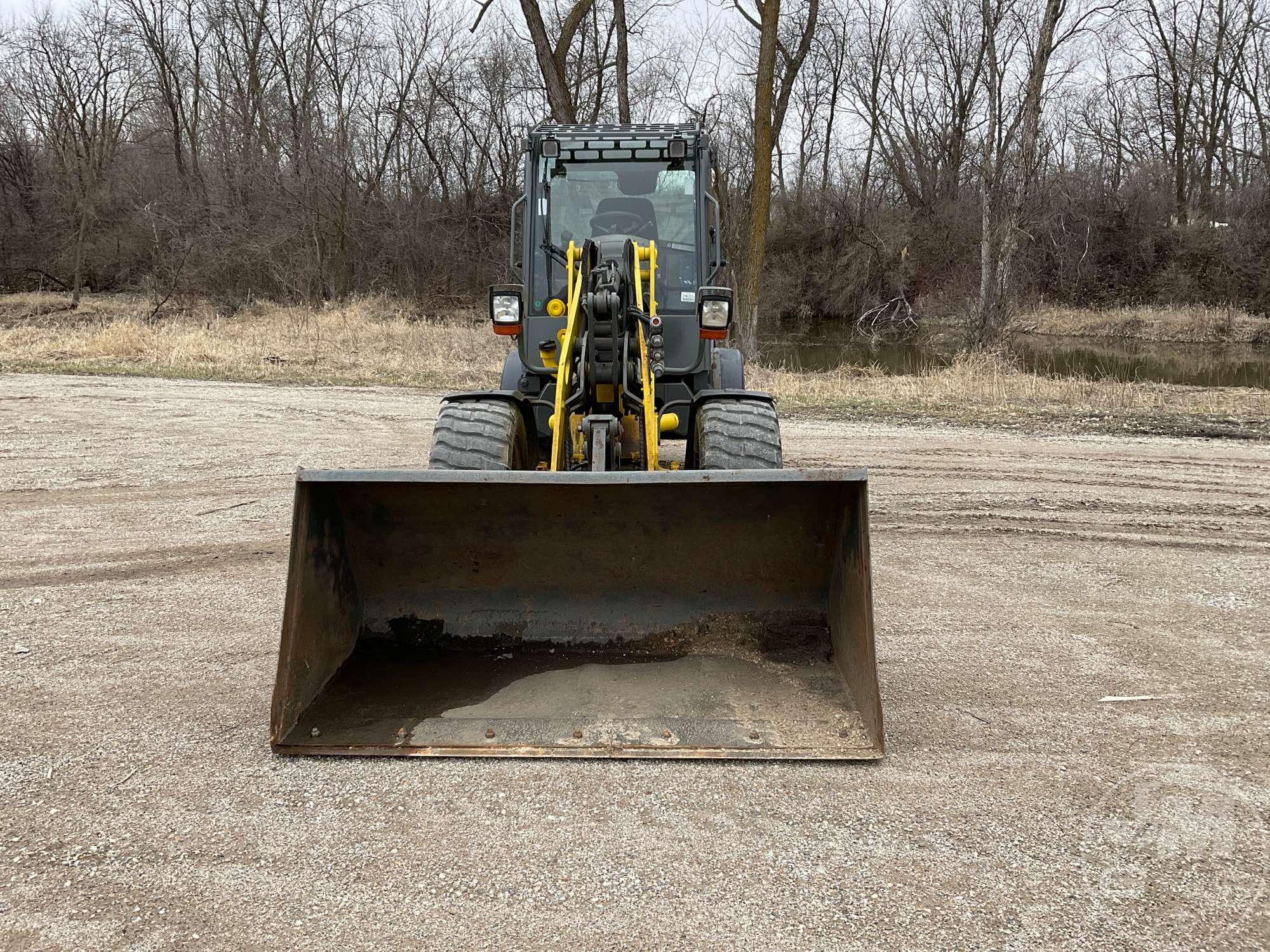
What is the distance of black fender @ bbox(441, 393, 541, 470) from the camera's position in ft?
15.8

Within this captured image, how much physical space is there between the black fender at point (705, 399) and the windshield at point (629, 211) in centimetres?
71

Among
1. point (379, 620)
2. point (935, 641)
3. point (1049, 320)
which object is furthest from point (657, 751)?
point (1049, 320)

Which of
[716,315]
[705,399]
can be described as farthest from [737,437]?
[716,315]

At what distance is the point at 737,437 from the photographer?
4418 millimetres

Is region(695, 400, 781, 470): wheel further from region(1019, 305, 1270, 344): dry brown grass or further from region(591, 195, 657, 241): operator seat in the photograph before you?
region(1019, 305, 1270, 344): dry brown grass

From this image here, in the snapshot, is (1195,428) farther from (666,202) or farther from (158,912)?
(158,912)

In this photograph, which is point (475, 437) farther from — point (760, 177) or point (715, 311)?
point (760, 177)

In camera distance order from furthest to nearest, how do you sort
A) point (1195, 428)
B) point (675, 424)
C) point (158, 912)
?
point (1195, 428), point (675, 424), point (158, 912)

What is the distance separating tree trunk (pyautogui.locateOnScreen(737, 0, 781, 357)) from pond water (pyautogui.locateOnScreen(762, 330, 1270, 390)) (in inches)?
87.7

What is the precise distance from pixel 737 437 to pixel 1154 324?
26.2m

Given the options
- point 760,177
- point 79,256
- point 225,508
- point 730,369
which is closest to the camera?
point 225,508

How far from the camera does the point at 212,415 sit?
10.0 m

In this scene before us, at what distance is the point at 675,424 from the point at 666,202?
54.0 inches

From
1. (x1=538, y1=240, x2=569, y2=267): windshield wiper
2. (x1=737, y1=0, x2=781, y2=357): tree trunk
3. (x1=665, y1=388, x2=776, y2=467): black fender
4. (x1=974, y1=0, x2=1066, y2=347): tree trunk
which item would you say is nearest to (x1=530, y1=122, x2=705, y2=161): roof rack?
(x1=538, y1=240, x2=569, y2=267): windshield wiper
